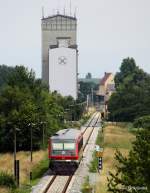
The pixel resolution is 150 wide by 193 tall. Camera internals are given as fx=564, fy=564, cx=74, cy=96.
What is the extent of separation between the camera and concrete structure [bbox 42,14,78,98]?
156875 millimetres

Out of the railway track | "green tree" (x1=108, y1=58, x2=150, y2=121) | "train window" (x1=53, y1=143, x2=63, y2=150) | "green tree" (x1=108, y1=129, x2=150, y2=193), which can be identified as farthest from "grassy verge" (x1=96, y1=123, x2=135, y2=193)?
"green tree" (x1=108, y1=58, x2=150, y2=121)

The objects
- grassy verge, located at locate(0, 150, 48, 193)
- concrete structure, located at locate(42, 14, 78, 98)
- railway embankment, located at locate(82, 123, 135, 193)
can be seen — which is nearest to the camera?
railway embankment, located at locate(82, 123, 135, 193)

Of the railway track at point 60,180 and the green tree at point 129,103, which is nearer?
the railway track at point 60,180

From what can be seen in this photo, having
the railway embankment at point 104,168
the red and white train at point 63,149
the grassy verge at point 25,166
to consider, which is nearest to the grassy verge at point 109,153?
the railway embankment at point 104,168

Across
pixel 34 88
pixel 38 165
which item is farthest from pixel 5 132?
pixel 38 165

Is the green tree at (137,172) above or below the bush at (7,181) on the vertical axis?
above

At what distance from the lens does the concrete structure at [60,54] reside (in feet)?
515

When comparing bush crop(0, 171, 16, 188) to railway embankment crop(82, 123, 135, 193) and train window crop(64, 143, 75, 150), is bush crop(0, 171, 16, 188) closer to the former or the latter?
railway embankment crop(82, 123, 135, 193)

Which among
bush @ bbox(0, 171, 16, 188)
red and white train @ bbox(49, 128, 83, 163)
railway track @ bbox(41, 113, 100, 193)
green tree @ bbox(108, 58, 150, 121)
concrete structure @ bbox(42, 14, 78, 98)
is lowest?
railway track @ bbox(41, 113, 100, 193)

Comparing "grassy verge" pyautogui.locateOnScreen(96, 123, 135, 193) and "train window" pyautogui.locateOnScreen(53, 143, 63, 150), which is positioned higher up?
"train window" pyautogui.locateOnScreen(53, 143, 63, 150)

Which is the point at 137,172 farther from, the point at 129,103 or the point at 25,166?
the point at 129,103

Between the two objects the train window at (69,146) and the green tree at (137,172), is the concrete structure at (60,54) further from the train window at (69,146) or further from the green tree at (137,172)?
the green tree at (137,172)

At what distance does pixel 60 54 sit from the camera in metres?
159

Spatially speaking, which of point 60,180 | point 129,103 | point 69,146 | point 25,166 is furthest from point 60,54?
point 60,180
